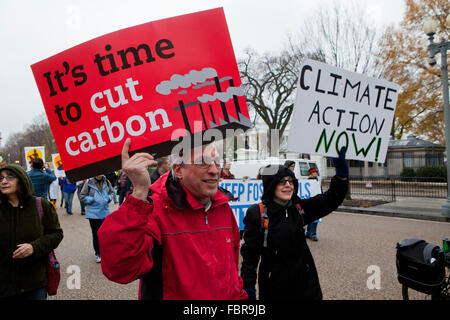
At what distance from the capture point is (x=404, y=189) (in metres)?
15.1

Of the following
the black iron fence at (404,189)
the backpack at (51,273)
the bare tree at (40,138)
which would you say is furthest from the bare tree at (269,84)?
the bare tree at (40,138)

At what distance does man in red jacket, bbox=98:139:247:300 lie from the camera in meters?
1.40

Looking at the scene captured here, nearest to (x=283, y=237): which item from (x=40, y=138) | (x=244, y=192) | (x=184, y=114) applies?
(x=184, y=114)

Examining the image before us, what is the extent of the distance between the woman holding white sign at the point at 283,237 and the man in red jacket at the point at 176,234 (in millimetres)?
621

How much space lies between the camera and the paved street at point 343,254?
4406mm

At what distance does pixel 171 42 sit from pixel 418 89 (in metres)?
16.7

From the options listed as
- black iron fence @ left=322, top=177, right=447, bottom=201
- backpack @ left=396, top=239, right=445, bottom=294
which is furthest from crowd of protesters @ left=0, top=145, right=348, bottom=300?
black iron fence @ left=322, top=177, right=447, bottom=201

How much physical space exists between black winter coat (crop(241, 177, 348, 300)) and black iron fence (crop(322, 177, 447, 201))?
12872 millimetres

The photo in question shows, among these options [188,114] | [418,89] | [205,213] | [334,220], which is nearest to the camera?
[205,213]

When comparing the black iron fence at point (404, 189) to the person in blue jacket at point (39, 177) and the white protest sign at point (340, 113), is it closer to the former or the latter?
the white protest sign at point (340, 113)

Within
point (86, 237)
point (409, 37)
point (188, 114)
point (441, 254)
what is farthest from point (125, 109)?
point (409, 37)
